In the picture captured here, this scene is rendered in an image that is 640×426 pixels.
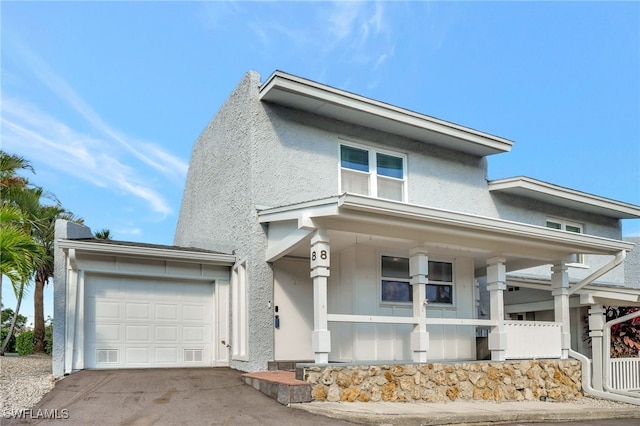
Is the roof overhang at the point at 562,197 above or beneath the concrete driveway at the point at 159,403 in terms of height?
above

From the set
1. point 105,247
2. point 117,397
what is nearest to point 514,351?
point 117,397

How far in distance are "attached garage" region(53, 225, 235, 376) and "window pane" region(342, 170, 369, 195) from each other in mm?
3157

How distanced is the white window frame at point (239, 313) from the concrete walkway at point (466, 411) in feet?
9.94

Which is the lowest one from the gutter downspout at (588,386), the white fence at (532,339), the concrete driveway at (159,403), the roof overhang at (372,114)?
the gutter downspout at (588,386)

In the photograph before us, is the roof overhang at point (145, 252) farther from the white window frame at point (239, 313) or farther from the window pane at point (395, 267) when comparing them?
the window pane at point (395, 267)

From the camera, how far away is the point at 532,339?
40.0ft

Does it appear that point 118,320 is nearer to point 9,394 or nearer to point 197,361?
point 197,361

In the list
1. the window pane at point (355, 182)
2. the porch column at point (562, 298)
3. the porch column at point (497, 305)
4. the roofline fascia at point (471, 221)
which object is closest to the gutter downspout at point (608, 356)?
the porch column at point (562, 298)

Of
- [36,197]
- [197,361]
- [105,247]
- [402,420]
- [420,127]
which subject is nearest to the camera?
[402,420]

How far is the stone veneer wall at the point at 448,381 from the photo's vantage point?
9.34 m

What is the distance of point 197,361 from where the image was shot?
12367mm

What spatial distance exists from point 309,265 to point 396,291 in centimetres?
190

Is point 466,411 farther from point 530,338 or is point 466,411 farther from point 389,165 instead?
point 389,165

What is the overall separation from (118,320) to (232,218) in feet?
10.3
